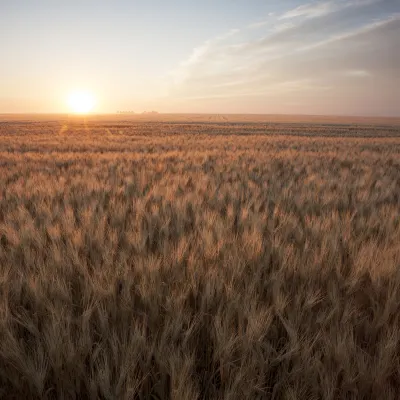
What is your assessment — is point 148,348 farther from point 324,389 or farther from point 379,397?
point 379,397

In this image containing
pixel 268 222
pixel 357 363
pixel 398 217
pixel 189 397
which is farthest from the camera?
pixel 398 217

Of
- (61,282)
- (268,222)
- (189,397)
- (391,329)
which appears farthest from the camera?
(268,222)

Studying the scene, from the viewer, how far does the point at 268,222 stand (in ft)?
10.2

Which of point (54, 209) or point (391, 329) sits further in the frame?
point (54, 209)

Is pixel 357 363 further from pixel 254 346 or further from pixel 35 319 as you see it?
pixel 35 319

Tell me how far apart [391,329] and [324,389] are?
568 millimetres

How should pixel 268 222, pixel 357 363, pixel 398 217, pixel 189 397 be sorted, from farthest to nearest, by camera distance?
pixel 398 217, pixel 268 222, pixel 357 363, pixel 189 397

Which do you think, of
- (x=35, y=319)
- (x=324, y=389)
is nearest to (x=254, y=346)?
(x=324, y=389)

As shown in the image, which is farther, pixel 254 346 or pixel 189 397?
pixel 254 346

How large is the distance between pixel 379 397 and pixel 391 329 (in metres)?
0.44

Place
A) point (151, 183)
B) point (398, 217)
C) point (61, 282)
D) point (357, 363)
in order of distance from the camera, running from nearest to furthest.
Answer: point (357, 363) → point (61, 282) → point (398, 217) → point (151, 183)

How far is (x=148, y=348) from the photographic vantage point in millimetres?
1200

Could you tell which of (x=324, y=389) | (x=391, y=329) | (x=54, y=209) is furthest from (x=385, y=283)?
(x=54, y=209)

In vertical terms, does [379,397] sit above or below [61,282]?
below
